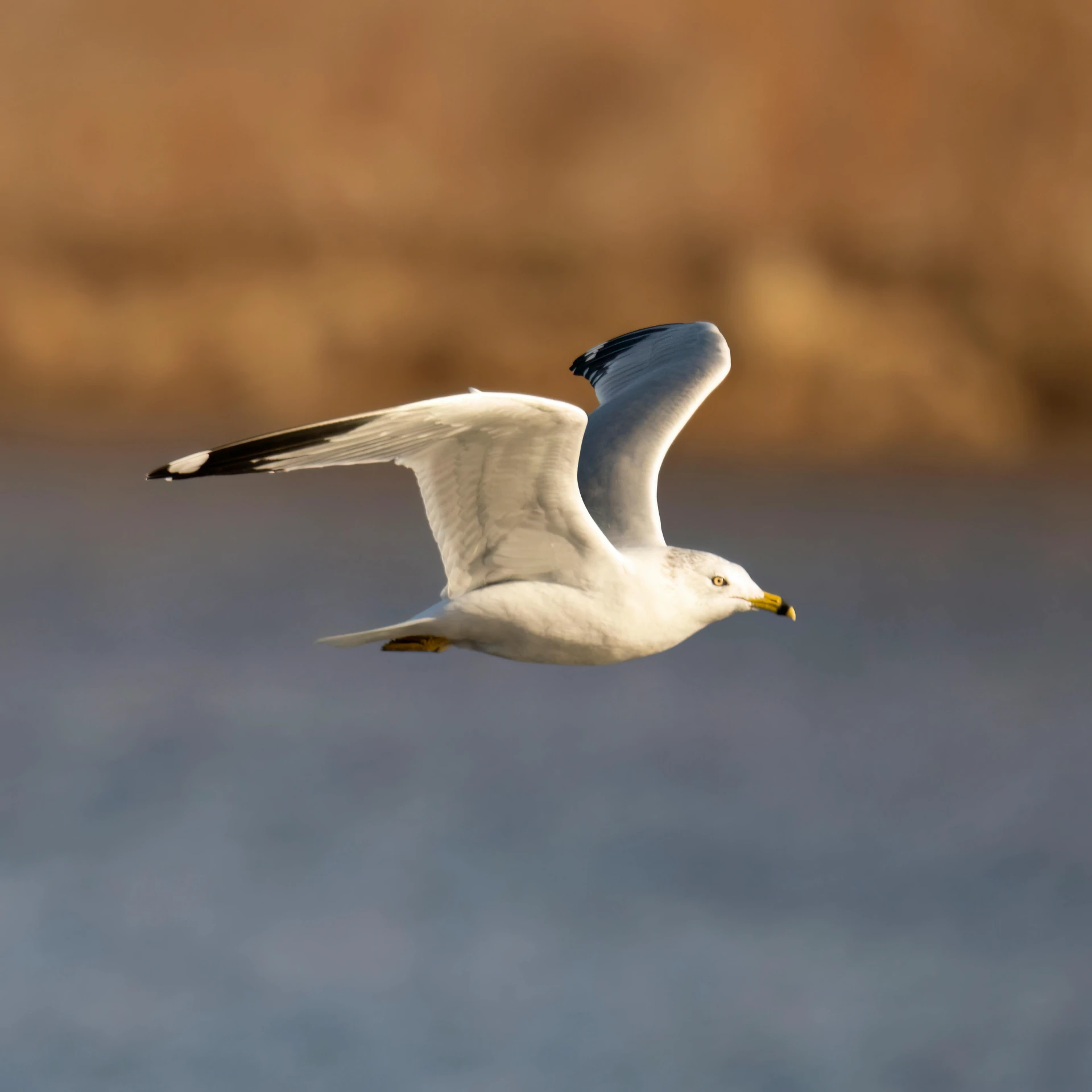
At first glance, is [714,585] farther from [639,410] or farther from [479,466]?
[639,410]

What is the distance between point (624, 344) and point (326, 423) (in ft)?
11.3

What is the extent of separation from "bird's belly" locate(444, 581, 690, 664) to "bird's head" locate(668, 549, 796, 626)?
23cm

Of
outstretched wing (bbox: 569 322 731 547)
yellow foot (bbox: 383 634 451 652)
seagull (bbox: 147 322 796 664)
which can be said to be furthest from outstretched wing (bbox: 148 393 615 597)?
outstretched wing (bbox: 569 322 731 547)

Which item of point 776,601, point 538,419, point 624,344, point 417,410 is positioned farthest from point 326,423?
point 624,344

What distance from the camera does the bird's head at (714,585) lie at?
17.1ft

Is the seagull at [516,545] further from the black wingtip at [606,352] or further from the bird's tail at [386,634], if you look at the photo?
the black wingtip at [606,352]

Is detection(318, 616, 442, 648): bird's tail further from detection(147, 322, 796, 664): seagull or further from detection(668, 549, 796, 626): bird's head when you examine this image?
detection(668, 549, 796, 626): bird's head

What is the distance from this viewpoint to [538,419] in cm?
458

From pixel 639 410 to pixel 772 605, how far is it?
4.19 feet

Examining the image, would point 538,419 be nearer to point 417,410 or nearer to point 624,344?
point 417,410

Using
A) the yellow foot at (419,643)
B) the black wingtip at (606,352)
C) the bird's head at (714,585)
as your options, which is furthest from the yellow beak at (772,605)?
the black wingtip at (606,352)

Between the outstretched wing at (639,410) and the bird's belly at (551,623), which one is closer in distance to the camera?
the bird's belly at (551,623)

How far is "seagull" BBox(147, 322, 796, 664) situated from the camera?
439cm

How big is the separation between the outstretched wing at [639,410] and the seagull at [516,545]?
0.22m
